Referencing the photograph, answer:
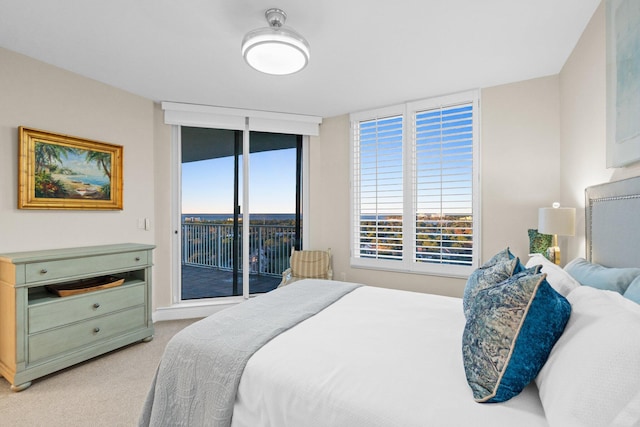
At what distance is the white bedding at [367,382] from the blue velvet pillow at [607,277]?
65 centimetres

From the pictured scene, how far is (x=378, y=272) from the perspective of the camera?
3.82 metres

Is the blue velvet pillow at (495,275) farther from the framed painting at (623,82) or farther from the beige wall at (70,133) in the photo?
the beige wall at (70,133)

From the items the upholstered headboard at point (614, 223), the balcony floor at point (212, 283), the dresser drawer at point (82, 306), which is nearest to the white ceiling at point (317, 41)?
the upholstered headboard at point (614, 223)

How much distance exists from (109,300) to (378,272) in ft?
9.42

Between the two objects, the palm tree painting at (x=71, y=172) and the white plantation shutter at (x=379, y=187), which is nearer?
the palm tree painting at (x=71, y=172)

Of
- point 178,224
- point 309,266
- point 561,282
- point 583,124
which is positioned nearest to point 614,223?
point 561,282

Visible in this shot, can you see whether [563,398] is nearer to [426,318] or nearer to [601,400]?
[601,400]

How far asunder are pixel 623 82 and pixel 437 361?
1.72m

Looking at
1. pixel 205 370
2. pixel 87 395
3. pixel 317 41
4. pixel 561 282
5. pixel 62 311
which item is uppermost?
pixel 317 41

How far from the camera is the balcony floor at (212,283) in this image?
402cm

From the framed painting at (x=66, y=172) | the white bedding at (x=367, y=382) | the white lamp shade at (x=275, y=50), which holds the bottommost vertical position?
the white bedding at (x=367, y=382)

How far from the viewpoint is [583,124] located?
2264 mm

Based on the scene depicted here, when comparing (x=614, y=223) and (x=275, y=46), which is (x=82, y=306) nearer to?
(x=275, y=46)

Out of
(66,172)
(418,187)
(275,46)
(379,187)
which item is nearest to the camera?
(275,46)
